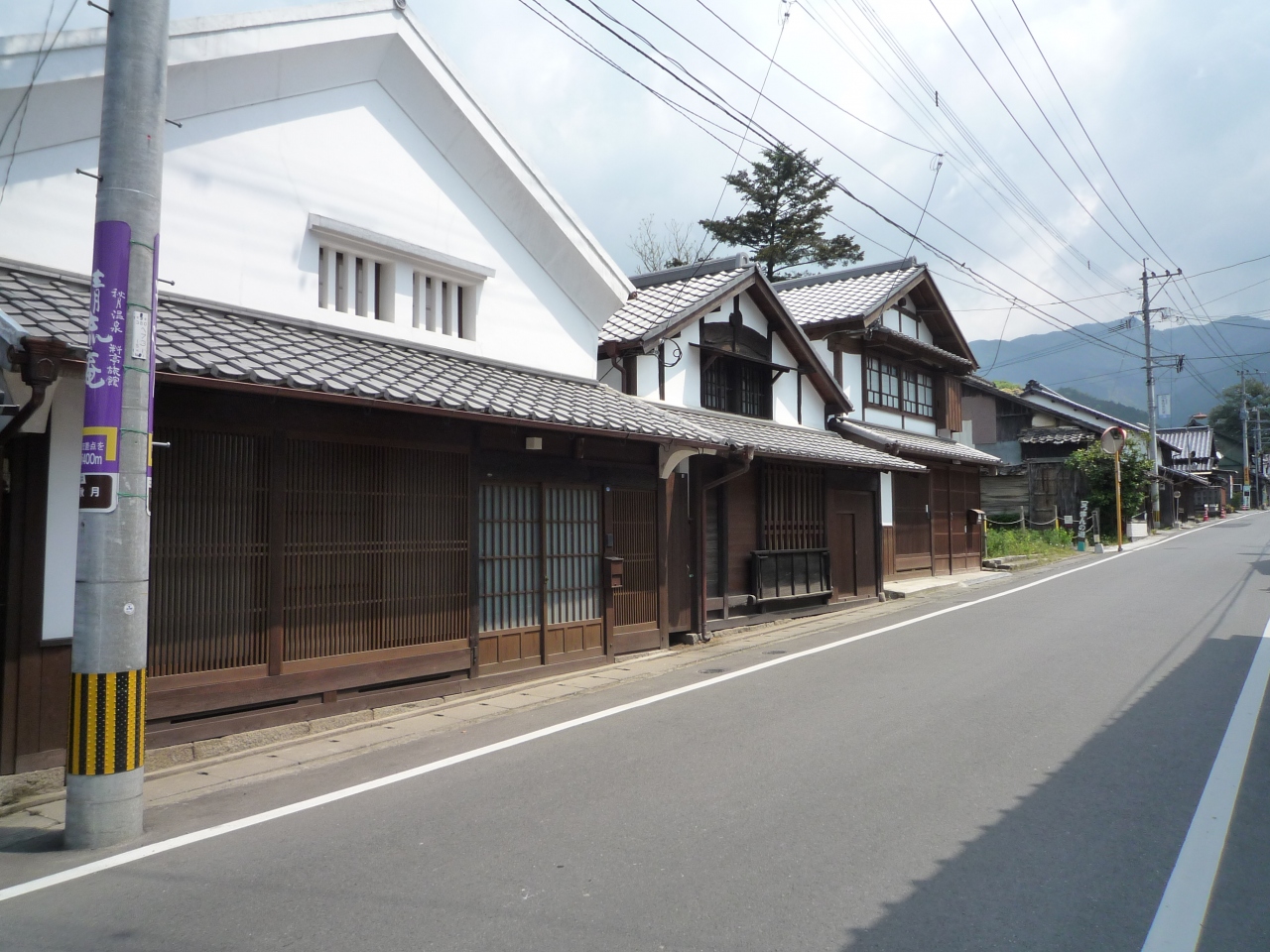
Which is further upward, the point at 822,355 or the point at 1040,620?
the point at 822,355

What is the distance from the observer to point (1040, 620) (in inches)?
531

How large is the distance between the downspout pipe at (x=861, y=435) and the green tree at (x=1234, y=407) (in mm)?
85275

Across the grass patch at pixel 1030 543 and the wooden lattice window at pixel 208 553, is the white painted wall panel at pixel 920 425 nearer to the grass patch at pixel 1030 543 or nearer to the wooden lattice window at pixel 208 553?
the grass patch at pixel 1030 543

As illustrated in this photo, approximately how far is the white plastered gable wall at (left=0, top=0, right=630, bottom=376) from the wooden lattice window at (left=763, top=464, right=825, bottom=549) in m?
5.39

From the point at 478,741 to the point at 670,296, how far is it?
9.83m

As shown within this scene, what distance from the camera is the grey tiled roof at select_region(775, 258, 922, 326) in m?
21.3

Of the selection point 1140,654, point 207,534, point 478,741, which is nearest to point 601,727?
point 478,741

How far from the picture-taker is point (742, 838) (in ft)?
16.6

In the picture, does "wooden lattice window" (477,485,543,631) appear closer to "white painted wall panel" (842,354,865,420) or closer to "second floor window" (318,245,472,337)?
"second floor window" (318,245,472,337)

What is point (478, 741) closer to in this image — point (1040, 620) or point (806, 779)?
point (806, 779)

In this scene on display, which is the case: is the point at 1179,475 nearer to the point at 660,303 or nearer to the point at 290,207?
the point at 660,303

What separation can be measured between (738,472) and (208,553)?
8005 millimetres

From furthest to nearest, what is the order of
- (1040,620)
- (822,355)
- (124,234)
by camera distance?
(822,355), (1040,620), (124,234)

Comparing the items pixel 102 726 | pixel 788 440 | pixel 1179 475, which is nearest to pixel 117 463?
pixel 102 726
